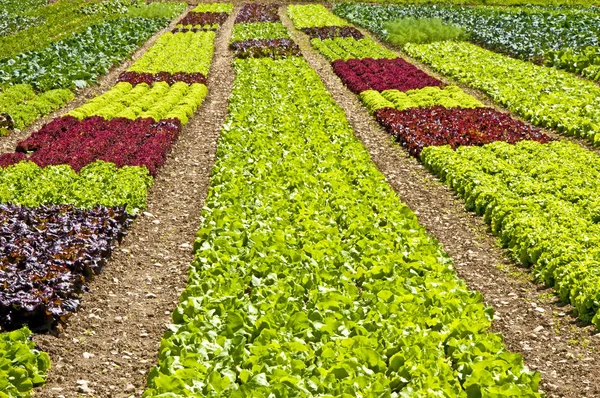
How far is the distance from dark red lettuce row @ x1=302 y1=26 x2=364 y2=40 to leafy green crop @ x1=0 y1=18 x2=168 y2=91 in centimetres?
911

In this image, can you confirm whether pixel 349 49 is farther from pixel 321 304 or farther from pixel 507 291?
pixel 321 304

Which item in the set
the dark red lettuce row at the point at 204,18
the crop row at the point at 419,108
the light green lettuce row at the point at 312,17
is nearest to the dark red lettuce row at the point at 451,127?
the crop row at the point at 419,108

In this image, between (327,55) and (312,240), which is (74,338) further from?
(327,55)

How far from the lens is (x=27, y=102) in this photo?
22125 mm

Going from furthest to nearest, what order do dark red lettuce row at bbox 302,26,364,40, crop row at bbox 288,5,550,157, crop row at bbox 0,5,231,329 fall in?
dark red lettuce row at bbox 302,26,364,40
crop row at bbox 288,5,550,157
crop row at bbox 0,5,231,329

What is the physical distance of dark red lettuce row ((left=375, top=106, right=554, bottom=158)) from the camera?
1738 centimetres

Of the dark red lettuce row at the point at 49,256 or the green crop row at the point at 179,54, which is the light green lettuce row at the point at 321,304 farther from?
the green crop row at the point at 179,54

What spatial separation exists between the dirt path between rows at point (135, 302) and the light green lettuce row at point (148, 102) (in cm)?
386

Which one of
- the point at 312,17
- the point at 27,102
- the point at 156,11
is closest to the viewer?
the point at 27,102

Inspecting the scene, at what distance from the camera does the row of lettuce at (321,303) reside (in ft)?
23.2

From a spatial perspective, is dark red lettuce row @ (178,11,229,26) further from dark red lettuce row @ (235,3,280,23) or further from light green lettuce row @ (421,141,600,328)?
light green lettuce row @ (421,141,600,328)

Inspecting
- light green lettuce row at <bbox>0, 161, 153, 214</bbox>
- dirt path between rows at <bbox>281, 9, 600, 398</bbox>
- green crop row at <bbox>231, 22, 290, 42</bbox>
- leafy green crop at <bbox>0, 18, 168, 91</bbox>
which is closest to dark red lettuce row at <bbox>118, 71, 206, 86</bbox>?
leafy green crop at <bbox>0, 18, 168, 91</bbox>

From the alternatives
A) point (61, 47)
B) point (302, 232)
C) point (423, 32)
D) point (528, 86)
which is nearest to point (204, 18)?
point (61, 47)

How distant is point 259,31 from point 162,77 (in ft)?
45.1
